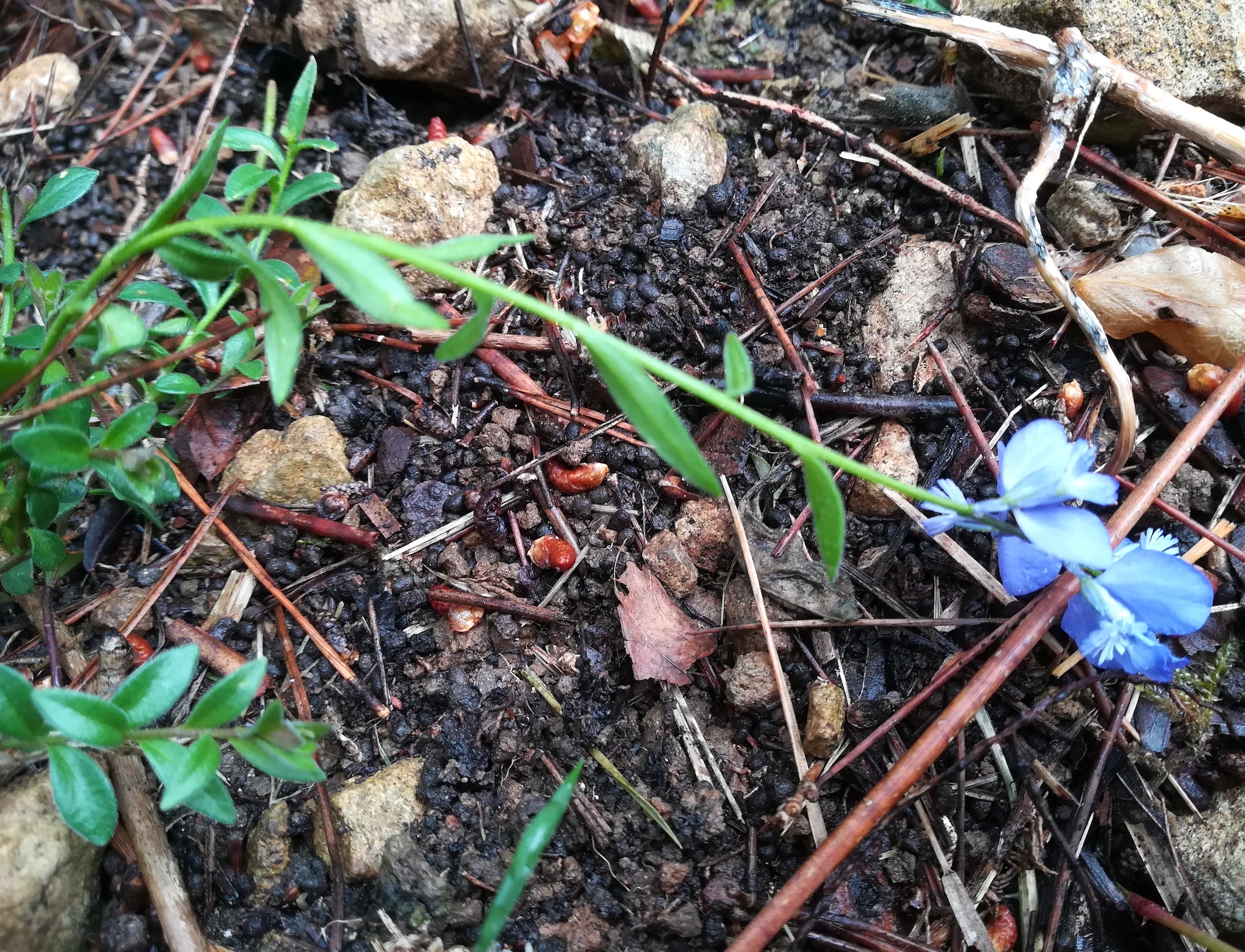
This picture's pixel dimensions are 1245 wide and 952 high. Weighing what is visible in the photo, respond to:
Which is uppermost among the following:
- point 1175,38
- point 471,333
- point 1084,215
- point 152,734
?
point 1175,38

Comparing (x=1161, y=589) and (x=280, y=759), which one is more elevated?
(x=1161, y=589)

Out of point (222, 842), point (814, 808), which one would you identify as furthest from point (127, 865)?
point (814, 808)

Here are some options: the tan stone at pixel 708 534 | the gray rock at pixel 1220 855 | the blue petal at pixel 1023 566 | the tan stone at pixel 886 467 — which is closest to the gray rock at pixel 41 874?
the tan stone at pixel 708 534

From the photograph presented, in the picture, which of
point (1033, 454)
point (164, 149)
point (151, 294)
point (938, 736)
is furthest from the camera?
point (164, 149)

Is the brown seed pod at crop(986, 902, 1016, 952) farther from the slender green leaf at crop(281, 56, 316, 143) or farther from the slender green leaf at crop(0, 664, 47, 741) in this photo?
the slender green leaf at crop(281, 56, 316, 143)

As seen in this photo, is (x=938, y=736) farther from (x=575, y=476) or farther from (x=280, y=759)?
(x=280, y=759)

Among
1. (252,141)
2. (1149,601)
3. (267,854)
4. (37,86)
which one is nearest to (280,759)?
(267,854)

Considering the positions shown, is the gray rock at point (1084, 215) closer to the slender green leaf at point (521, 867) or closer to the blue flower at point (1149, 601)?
the blue flower at point (1149, 601)
